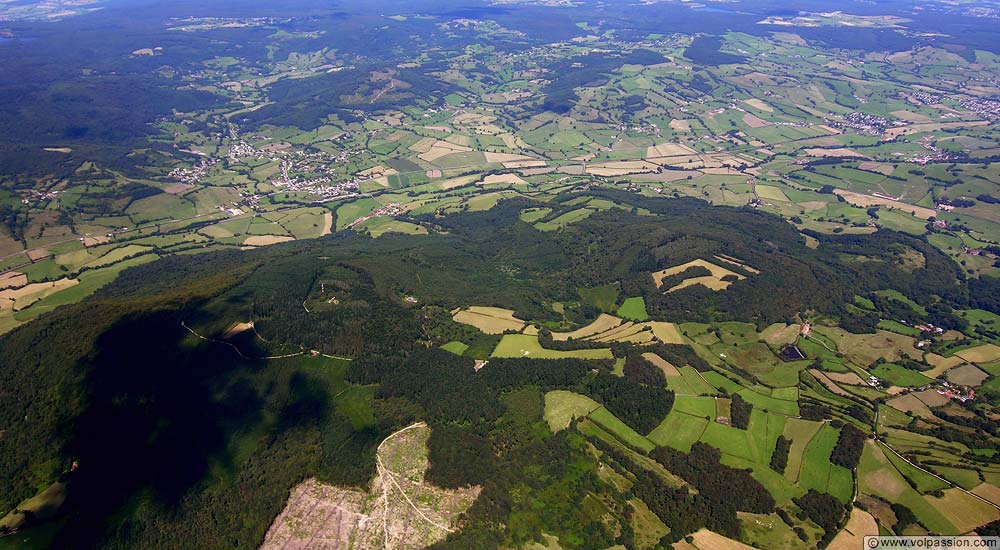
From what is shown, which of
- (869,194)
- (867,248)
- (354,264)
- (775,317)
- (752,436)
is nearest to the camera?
(752,436)

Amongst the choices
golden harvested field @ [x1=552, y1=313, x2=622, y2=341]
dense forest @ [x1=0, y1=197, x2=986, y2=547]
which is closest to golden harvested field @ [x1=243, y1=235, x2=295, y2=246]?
dense forest @ [x1=0, y1=197, x2=986, y2=547]

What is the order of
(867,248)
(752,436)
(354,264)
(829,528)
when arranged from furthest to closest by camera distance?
1. (867,248)
2. (354,264)
3. (752,436)
4. (829,528)

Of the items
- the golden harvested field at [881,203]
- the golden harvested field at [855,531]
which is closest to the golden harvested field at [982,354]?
the golden harvested field at [855,531]

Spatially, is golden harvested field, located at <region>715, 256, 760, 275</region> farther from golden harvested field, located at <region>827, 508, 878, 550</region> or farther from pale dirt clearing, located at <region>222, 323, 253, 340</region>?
pale dirt clearing, located at <region>222, 323, 253, 340</region>

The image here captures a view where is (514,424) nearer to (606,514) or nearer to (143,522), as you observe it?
(606,514)

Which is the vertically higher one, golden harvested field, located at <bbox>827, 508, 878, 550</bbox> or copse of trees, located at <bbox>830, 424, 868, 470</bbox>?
copse of trees, located at <bbox>830, 424, 868, 470</bbox>

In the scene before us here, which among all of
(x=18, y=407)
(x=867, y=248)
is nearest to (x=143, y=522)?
(x=18, y=407)

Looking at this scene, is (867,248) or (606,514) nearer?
(606,514)

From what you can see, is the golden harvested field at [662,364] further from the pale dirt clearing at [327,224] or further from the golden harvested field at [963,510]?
the pale dirt clearing at [327,224]
